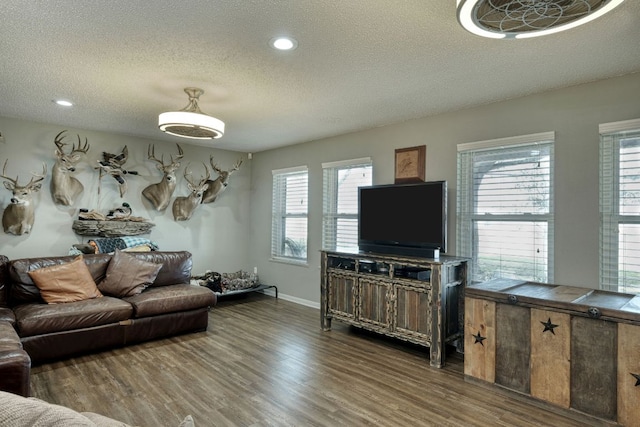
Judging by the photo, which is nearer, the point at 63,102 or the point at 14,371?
the point at 14,371

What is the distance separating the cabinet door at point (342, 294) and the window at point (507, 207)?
4.14 feet

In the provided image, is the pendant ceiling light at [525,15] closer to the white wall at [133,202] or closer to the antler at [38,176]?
the antler at [38,176]

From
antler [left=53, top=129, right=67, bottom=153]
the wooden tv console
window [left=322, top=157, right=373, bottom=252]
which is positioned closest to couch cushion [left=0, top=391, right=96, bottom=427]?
the wooden tv console

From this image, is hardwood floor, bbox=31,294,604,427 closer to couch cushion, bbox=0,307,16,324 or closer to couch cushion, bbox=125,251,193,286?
couch cushion, bbox=0,307,16,324

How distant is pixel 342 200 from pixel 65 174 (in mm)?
3753

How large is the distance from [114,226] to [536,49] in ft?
17.4

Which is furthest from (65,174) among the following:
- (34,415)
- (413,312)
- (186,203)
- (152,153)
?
(34,415)

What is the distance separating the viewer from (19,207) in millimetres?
4457

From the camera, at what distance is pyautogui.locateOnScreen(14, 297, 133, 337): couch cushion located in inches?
128

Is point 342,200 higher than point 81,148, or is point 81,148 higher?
point 81,148

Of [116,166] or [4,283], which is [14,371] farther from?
[116,166]

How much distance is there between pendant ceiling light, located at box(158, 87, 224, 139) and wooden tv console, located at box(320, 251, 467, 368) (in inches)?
77.8

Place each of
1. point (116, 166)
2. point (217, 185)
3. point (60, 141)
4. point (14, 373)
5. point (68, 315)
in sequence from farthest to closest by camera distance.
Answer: point (217, 185), point (116, 166), point (60, 141), point (68, 315), point (14, 373)

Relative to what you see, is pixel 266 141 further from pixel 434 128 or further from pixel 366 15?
pixel 366 15
